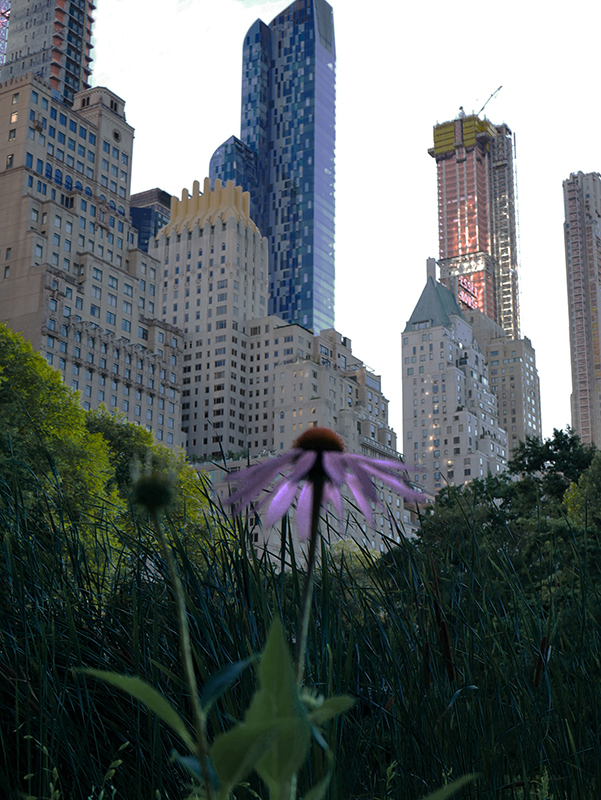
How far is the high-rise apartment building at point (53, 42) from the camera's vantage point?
131875 millimetres

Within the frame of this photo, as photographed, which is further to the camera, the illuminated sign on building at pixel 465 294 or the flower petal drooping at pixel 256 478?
the illuminated sign on building at pixel 465 294

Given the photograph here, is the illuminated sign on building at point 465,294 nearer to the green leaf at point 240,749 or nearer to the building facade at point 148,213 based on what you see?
the building facade at point 148,213

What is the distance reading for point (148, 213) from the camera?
19238 cm

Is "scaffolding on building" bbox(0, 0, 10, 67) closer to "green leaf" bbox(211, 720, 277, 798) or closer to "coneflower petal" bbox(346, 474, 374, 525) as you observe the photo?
"coneflower petal" bbox(346, 474, 374, 525)

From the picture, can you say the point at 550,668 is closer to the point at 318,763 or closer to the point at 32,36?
the point at 318,763

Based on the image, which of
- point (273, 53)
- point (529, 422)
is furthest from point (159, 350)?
point (273, 53)

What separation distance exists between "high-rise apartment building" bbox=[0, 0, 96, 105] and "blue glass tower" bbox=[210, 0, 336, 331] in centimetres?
5326

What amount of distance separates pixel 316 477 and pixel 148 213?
650ft

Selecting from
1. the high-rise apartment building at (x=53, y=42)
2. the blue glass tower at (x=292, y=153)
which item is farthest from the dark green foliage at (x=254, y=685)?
the blue glass tower at (x=292, y=153)

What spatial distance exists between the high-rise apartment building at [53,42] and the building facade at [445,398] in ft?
220

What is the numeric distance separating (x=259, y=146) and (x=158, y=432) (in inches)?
4530

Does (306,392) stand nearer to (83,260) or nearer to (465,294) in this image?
(83,260)

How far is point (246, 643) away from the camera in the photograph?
Answer: 11.0 feet

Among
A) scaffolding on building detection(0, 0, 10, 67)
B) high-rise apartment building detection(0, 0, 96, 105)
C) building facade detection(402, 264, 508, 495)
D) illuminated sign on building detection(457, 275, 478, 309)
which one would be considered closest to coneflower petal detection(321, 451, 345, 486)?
building facade detection(402, 264, 508, 495)
